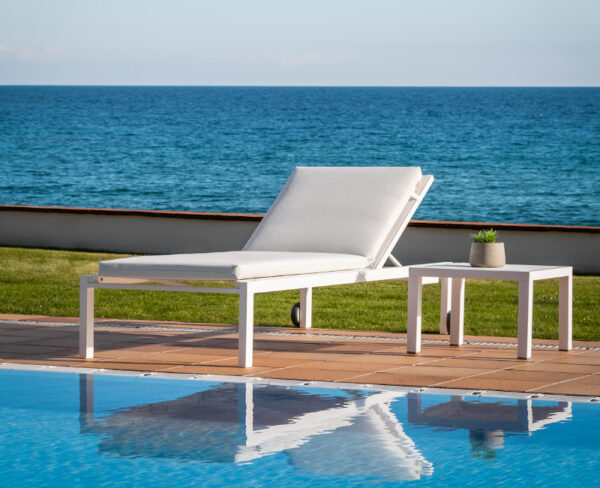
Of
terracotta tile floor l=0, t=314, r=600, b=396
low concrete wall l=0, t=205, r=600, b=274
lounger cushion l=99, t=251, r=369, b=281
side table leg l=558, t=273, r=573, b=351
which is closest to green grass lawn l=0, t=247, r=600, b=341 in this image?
low concrete wall l=0, t=205, r=600, b=274

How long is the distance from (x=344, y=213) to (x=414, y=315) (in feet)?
3.00

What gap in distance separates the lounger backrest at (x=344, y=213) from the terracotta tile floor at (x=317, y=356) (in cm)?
54

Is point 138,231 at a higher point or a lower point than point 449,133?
lower

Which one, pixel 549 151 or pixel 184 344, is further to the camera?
pixel 549 151

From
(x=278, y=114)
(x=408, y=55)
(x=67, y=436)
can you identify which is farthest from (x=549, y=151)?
(x=67, y=436)

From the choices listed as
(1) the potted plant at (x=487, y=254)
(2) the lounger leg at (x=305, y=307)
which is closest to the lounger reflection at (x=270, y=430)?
(1) the potted plant at (x=487, y=254)

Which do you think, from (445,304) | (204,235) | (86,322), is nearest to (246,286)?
(86,322)

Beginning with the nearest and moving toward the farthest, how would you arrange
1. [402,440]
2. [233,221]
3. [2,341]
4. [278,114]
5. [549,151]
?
[402,440], [2,341], [233,221], [549,151], [278,114]

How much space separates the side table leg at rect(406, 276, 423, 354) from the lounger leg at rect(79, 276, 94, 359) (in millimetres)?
1586

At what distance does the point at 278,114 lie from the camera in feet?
191

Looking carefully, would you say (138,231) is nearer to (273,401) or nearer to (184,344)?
(184,344)

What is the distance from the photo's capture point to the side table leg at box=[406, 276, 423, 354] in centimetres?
559

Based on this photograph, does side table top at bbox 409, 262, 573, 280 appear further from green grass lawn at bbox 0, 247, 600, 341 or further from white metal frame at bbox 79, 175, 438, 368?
green grass lawn at bbox 0, 247, 600, 341

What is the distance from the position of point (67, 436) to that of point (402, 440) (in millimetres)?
1102
